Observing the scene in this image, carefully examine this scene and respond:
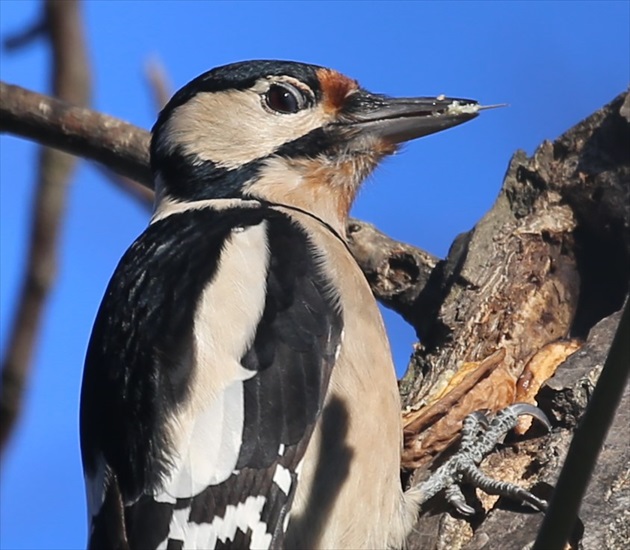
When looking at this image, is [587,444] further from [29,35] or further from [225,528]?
[29,35]

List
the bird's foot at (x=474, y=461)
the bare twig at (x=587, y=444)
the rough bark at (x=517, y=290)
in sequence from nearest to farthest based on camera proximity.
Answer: the bare twig at (x=587, y=444)
the bird's foot at (x=474, y=461)
the rough bark at (x=517, y=290)

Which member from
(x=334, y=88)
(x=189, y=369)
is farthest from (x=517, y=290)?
(x=189, y=369)

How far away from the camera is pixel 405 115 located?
3.35 metres

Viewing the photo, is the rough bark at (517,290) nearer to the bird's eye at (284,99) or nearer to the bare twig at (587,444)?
the bird's eye at (284,99)

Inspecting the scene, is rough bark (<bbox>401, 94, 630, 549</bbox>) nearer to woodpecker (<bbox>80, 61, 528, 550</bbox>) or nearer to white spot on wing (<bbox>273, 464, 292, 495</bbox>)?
woodpecker (<bbox>80, 61, 528, 550</bbox>)

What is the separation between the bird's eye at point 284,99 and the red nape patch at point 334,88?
0.23 feet

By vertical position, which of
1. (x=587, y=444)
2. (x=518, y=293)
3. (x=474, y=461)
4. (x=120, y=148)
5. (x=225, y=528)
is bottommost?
(x=587, y=444)

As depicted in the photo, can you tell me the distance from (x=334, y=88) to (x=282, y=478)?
1.35 metres

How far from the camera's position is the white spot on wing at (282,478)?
248cm

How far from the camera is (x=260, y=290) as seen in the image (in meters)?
2.73

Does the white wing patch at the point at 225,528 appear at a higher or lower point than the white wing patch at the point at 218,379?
lower

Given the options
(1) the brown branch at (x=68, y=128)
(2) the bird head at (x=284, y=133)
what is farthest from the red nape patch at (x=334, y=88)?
(1) the brown branch at (x=68, y=128)

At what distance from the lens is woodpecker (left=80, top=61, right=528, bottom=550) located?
2453 mm

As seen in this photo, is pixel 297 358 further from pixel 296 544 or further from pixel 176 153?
pixel 176 153
